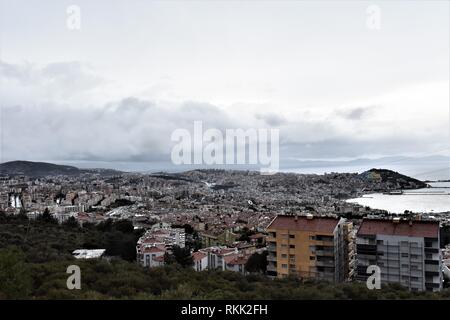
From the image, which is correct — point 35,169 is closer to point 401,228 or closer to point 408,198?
point 408,198

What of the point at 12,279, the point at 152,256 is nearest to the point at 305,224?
the point at 152,256

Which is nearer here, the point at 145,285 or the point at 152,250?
the point at 145,285

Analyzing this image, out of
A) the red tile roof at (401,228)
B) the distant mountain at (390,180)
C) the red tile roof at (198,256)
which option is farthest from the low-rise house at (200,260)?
the distant mountain at (390,180)

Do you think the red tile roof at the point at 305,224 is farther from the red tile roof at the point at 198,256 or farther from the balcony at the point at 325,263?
the red tile roof at the point at 198,256
